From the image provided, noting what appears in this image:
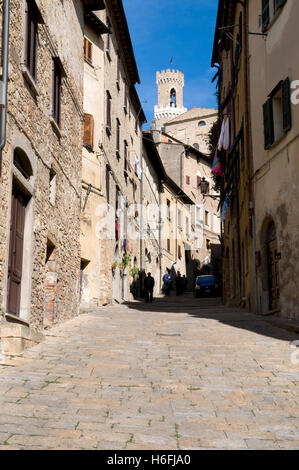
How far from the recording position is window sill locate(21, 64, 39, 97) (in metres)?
8.35

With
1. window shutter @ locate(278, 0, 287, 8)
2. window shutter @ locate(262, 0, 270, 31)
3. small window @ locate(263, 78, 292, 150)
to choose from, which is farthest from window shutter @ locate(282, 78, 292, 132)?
window shutter @ locate(262, 0, 270, 31)

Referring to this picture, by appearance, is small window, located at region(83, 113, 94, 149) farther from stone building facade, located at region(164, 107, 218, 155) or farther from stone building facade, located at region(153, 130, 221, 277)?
stone building facade, located at region(164, 107, 218, 155)

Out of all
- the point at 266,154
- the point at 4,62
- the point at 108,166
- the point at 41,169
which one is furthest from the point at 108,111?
the point at 4,62

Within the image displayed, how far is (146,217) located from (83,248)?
1546 centimetres

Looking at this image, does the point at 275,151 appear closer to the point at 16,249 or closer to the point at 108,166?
the point at 16,249

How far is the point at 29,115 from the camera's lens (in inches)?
348

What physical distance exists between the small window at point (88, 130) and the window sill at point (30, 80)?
8671 millimetres

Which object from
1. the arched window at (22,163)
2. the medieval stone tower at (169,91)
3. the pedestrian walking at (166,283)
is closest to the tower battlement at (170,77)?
the medieval stone tower at (169,91)

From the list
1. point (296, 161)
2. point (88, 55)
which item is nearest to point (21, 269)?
point (296, 161)

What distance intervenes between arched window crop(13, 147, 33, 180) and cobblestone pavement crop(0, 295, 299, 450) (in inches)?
112

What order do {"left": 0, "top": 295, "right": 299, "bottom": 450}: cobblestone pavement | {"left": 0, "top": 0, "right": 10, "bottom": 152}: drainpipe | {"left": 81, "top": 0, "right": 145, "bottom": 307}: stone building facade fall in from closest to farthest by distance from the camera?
1. {"left": 0, "top": 295, "right": 299, "bottom": 450}: cobblestone pavement
2. {"left": 0, "top": 0, "right": 10, "bottom": 152}: drainpipe
3. {"left": 81, "top": 0, "right": 145, "bottom": 307}: stone building facade

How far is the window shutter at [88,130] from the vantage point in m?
18.0

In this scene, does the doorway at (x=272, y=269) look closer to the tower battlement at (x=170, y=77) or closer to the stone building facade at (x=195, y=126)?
the stone building facade at (x=195, y=126)

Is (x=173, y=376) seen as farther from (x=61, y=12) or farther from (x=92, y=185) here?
(x=92, y=185)
